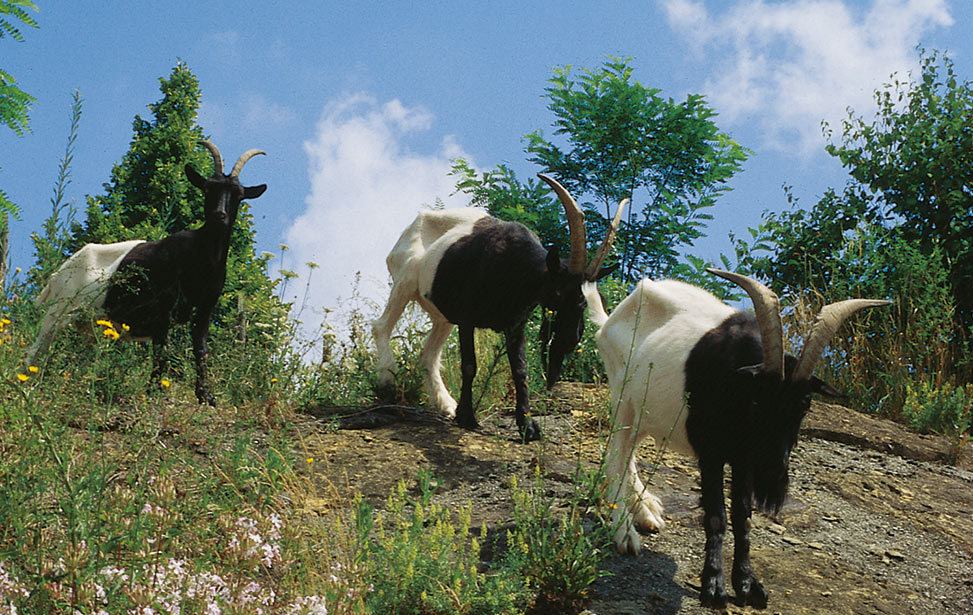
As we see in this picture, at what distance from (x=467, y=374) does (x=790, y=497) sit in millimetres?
2652

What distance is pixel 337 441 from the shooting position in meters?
6.77

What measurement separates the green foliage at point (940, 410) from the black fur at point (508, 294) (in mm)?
4463

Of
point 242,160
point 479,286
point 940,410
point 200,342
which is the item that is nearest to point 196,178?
point 242,160

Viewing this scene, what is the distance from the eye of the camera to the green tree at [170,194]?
1081 centimetres

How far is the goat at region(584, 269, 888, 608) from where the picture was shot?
13.8 ft

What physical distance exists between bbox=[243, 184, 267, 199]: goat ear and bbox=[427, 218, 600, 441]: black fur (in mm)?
1892

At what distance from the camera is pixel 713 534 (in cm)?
433

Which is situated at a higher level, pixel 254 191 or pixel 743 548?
pixel 254 191

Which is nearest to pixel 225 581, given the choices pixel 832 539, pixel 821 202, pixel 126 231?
pixel 832 539

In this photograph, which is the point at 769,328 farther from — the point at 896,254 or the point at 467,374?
the point at 896,254

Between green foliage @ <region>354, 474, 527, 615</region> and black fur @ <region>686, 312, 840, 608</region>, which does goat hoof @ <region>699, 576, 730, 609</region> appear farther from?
green foliage @ <region>354, 474, 527, 615</region>

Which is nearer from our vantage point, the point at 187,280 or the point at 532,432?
the point at 532,432

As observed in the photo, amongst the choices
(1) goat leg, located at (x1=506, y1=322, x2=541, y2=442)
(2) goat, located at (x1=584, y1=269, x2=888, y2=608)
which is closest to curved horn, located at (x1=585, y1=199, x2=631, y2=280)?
(1) goat leg, located at (x1=506, y1=322, x2=541, y2=442)

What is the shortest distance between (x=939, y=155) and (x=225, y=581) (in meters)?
11.4
